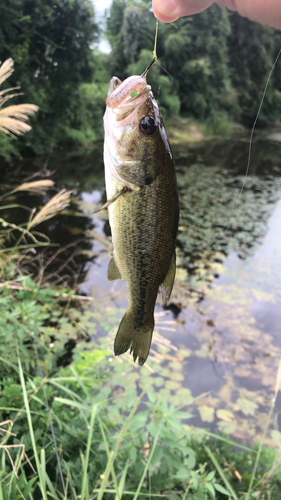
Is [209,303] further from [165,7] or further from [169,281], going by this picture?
[165,7]

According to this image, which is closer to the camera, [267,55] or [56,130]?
[56,130]

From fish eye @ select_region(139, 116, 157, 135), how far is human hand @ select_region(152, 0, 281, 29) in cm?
47

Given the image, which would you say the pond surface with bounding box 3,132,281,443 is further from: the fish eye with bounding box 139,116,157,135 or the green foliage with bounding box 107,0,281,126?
the green foliage with bounding box 107,0,281,126

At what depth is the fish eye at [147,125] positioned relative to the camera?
3.28 ft

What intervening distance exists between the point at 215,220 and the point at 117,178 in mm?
7017

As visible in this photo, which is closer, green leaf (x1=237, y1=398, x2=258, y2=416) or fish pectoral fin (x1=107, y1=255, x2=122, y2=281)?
fish pectoral fin (x1=107, y1=255, x2=122, y2=281)

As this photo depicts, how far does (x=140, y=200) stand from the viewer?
1.00 metres

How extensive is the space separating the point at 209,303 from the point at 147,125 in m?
4.21

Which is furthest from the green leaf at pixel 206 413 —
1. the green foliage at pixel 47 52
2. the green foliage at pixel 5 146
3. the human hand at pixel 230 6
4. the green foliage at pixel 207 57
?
the green foliage at pixel 207 57

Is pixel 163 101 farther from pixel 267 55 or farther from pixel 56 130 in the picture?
pixel 267 55

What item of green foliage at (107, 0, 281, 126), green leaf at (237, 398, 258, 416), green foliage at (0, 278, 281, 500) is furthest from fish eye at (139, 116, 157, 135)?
green foliage at (107, 0, 281, 126)

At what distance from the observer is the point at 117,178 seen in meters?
1.04

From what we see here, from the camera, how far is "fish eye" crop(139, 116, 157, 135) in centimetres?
100

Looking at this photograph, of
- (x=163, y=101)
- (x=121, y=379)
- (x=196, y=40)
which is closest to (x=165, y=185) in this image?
(x=121, y=379)
